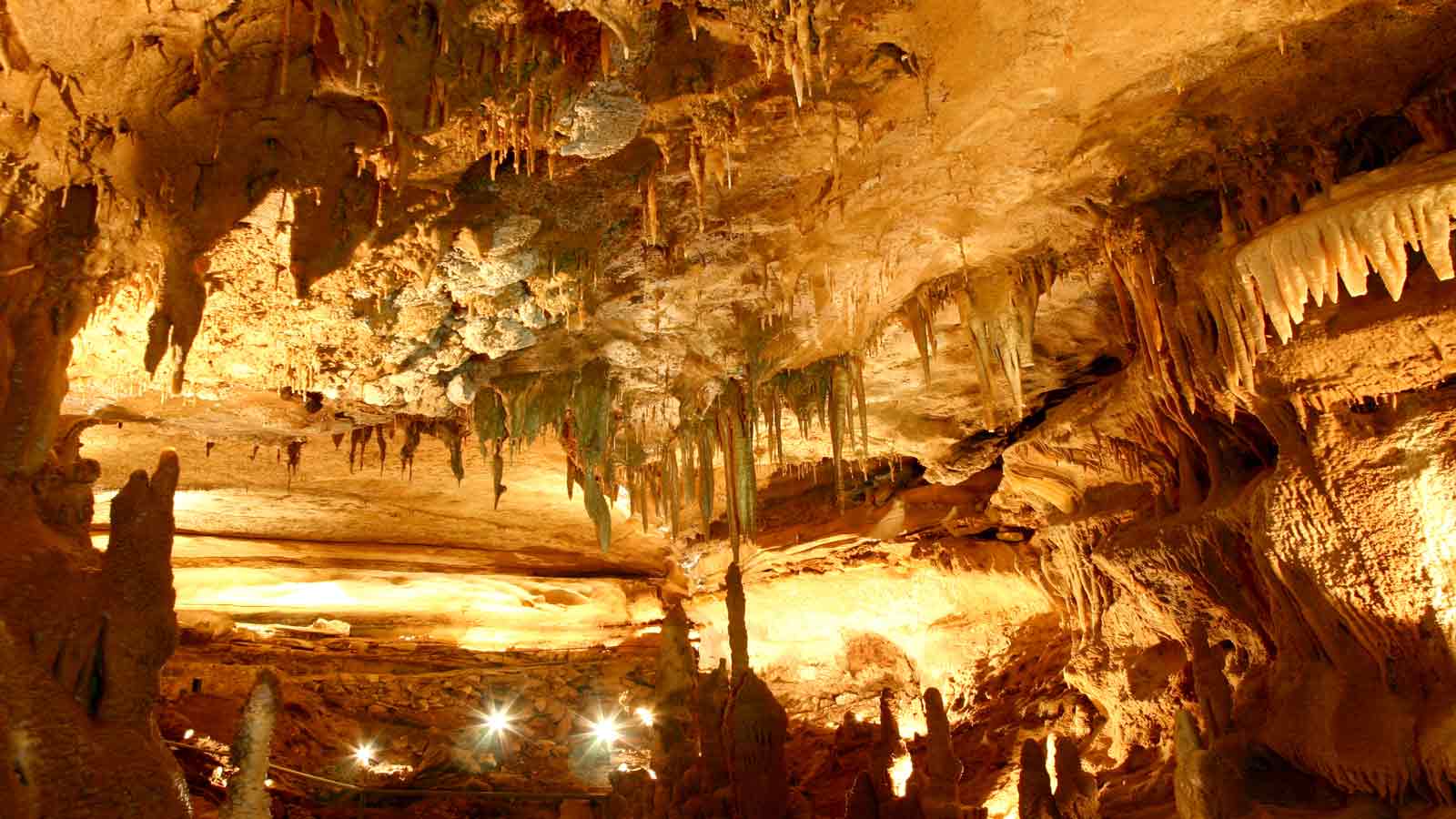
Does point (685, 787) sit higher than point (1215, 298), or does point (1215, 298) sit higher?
point (1215, 298)

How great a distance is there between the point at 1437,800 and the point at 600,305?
23.7 feet

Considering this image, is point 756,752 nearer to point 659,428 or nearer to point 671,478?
point 659,428

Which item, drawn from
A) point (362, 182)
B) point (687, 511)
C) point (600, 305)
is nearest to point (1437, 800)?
point (600, 305)

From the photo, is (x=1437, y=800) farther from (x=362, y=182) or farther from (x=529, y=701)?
(x=529, y=701)

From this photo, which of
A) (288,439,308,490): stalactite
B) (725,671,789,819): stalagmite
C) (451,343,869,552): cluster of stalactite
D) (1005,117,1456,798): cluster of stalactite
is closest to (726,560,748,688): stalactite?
(725,671,789,819): stalagmite

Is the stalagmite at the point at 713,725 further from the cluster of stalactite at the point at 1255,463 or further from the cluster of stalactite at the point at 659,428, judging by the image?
the cluster of stalactite at the point at 1255,463

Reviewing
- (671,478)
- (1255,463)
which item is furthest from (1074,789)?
(671,478)

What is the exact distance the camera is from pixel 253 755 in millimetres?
7254

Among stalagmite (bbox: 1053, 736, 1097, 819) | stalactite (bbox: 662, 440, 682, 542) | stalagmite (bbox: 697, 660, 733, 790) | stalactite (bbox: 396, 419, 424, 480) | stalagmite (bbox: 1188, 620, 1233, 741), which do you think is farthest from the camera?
stalactite (bbox: 662, 440, 682, 542)

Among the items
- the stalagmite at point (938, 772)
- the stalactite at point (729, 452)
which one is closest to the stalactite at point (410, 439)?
the stalactite at point (729, 452)

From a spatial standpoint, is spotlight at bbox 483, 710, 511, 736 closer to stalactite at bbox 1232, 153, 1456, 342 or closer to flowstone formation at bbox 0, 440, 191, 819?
flowstone formation at bbox 0, 440, 191, 819

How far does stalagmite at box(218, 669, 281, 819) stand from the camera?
7.12 metres

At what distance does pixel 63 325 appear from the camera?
21.8ft

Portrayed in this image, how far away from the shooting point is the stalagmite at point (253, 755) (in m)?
7.12
